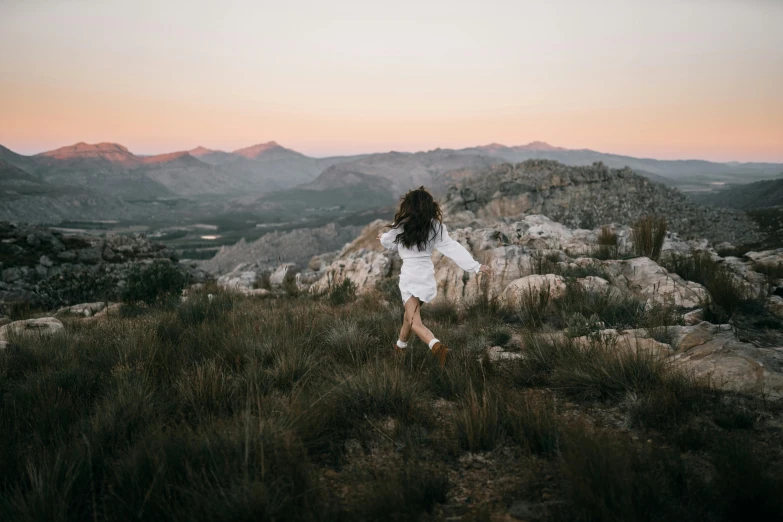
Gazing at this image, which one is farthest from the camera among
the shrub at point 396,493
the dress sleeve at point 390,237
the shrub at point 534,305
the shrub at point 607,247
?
the shrub at point 607,247

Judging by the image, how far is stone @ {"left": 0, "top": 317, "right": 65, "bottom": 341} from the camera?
219 inches

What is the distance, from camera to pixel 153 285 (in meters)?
9.37

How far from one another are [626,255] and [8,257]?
21.5 meters

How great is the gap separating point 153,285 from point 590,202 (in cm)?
2572

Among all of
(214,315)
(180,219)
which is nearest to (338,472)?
(214,315)

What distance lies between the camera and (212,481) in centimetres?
234

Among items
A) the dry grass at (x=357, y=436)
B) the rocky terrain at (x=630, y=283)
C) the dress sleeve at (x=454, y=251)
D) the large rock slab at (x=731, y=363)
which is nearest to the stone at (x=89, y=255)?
the rocky terrain at (x=630, y=283)

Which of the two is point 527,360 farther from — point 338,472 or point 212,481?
point 212,481

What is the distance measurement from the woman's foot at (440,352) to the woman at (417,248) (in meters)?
0.29

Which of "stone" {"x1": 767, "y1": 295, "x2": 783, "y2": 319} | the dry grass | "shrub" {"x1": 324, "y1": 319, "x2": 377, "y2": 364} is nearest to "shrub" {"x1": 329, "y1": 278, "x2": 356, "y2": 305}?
"shrub" {"x1": 324, "y1": 319, "x2": 377, "y2": 364}

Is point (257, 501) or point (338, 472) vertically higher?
point (257, 501)

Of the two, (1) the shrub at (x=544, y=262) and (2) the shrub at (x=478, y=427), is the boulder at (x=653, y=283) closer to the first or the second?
(1) the shrub at (x=544, y=262)

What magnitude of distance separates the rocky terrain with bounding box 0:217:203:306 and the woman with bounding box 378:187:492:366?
33.0 feet

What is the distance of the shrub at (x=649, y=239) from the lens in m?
8.83
